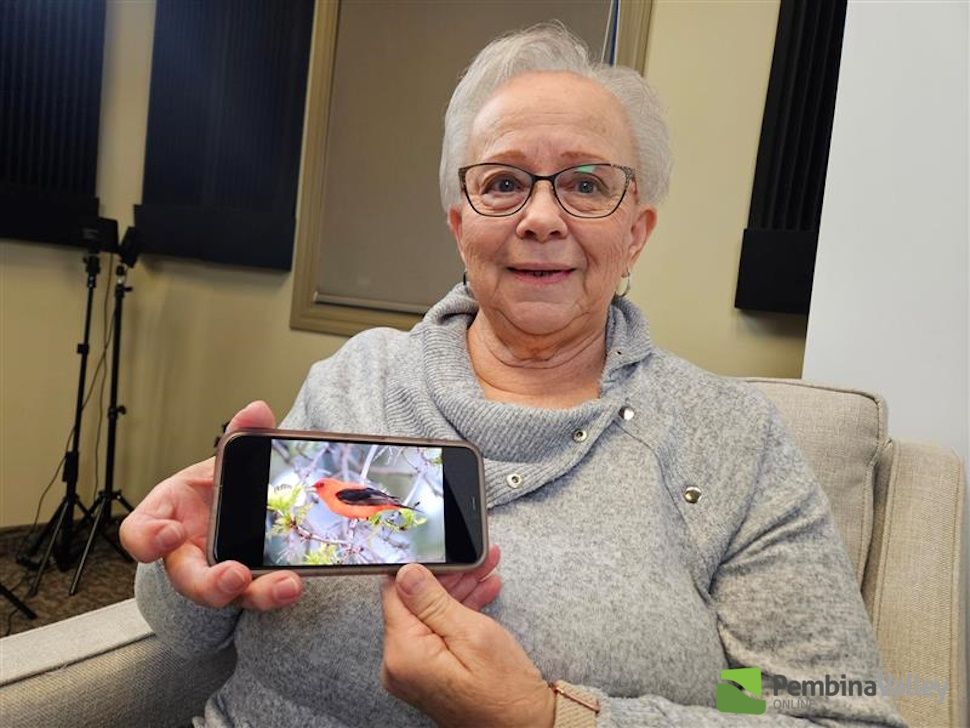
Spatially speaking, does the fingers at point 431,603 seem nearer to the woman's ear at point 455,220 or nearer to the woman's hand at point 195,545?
the woman's hand at point 195,545

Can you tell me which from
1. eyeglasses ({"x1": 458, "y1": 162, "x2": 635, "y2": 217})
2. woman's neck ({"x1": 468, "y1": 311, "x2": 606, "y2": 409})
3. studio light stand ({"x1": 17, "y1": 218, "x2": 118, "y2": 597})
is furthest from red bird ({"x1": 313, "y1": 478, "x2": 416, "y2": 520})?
studio light stand ({"x1": 17, "y1": 218, "x2": 118, "y2": 597})

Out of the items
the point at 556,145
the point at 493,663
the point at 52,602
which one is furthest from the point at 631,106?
the point at 52,602

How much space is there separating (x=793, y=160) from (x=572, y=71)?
101 centimetres

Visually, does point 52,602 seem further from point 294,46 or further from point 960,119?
point 960,119

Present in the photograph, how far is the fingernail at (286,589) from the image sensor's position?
62 centimetres

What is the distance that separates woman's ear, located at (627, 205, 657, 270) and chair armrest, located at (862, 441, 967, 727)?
50cm

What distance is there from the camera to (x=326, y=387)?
103 centimetres

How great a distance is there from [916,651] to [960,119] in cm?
89

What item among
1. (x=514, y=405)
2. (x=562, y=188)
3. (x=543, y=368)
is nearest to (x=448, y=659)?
(x=514, y=405)

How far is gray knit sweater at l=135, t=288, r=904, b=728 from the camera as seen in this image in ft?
2.58

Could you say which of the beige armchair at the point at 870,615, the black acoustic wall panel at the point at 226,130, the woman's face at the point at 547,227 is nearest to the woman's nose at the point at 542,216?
the woman's face at the point at 547,227

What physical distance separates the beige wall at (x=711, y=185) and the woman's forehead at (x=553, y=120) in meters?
0.92

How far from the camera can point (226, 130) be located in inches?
113

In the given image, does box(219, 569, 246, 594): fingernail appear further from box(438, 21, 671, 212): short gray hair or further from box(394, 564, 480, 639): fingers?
box(438, 21, 671, 212): short gray hair
